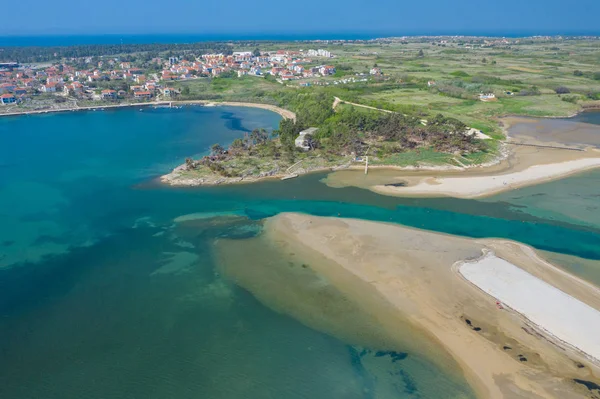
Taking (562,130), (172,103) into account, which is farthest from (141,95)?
(562,130)

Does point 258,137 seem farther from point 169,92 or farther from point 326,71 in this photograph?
point 326,71

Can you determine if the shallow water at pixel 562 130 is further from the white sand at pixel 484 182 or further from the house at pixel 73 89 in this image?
the house at pixel 73 89

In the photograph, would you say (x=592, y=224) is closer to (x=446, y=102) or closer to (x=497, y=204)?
(x=497, y=204)

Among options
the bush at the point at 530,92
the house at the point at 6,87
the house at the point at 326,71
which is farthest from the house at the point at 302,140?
the house at the point at 6,87

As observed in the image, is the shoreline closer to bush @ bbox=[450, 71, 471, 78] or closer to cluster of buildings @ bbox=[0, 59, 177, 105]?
cluster of buildings @ bbox=[0, 59, 177, 105]

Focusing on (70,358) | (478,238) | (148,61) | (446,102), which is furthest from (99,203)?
(148,61)
